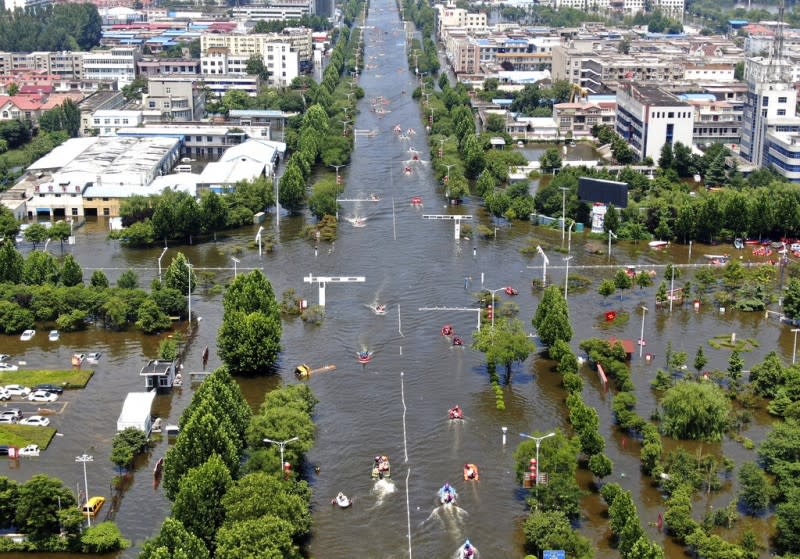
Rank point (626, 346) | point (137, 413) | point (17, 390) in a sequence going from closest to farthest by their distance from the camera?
point (137, 413), point (17, 390), point (626, 346)

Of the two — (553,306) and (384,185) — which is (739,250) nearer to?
(553,306)

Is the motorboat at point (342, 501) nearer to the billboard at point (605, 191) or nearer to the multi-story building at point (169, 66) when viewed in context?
the billboard at point (605, 191)

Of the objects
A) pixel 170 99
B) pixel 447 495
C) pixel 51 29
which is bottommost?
pixel 447 495

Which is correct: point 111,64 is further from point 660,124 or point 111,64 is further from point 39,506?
point 39,506

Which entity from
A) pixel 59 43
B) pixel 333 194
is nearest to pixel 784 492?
pixel 333 194

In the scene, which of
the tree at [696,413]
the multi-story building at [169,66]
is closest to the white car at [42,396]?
the tree at [696,413]

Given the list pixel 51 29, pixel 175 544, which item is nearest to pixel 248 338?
pixel 175 544
